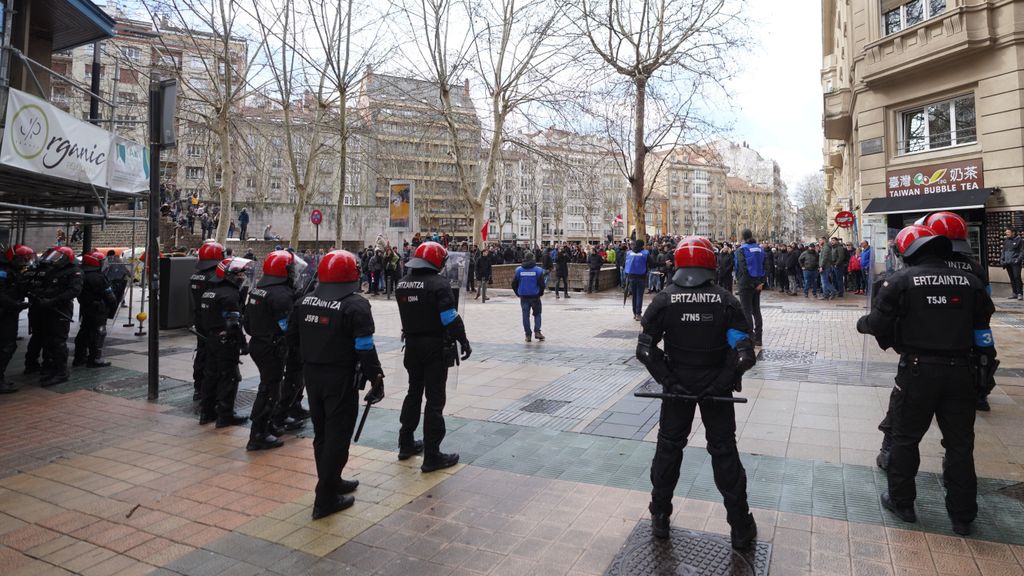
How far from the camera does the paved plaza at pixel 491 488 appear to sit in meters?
3.21

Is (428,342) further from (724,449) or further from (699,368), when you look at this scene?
(724,449)

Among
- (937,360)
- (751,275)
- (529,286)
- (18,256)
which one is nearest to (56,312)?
(18,256)

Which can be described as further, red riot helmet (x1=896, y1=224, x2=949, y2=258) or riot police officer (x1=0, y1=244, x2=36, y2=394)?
riot police officer (x1=0, y1=244, x2=36, y2=394)

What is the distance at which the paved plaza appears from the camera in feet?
10.5

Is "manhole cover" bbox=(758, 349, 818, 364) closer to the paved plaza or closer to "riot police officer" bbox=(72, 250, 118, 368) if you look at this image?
the paved plaza

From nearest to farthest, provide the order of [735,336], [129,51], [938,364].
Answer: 1. [735,336]
2. [938,364]
3. [129,51]

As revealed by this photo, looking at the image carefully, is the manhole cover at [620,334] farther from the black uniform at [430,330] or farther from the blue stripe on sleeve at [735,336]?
the blue stripe on sleeve at [735,336]

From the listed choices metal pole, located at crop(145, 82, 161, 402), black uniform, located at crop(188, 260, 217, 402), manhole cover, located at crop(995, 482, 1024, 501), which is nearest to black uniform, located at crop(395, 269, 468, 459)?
black uniform, located at crop(188, 260, 217, 402)

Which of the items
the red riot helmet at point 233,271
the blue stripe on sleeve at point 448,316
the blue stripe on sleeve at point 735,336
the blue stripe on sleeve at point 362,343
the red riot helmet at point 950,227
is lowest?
the blue stripe on sleeve at point 362,343

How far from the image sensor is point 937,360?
3443mm

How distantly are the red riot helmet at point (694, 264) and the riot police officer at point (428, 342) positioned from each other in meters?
1.95

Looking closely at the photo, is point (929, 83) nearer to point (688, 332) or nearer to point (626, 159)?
point (626, 159)

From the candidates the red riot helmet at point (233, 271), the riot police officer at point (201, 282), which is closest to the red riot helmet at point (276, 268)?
the red riot helmet at point (233, 271)

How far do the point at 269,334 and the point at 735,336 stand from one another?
421 cm
